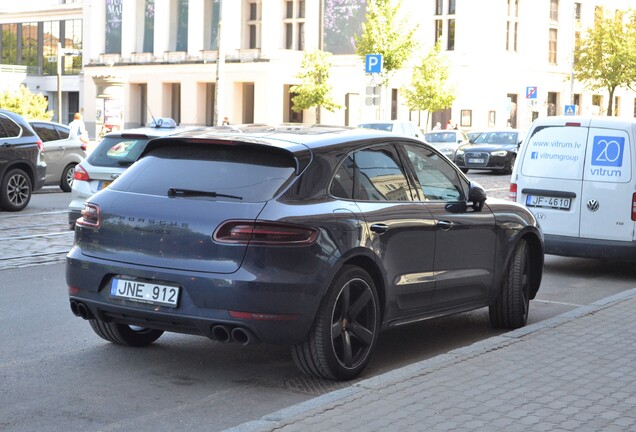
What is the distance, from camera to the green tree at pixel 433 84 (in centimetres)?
6475

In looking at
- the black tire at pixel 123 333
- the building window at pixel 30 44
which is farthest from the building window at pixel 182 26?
the black tire at pixel 123 333

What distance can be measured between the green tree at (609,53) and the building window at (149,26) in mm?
32472

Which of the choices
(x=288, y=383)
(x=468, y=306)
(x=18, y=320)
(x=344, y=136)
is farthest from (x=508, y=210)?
(x=18, y=320)

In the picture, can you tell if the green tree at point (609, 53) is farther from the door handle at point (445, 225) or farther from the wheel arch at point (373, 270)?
the wheel arch at point (373, 270)

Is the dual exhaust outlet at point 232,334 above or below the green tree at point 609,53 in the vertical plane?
below

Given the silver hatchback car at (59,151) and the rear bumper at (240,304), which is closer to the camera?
the rear bumper at (240,304)

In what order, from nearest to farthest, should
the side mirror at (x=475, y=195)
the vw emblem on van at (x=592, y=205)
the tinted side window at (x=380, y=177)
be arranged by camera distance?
the tinted side window at (x=380, y=177), the side mirror at (x=475, y=195), the vw emblem on van at (x=592, y=205)

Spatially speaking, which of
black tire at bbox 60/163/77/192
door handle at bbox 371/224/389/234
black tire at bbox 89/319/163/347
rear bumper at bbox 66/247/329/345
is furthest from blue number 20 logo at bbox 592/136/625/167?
black tire at bbox 60/163/77/192

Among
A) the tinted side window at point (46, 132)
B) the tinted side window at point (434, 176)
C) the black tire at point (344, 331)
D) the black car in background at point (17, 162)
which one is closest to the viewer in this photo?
the black tire at point (344, 331)

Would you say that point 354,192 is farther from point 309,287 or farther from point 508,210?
point 508,210

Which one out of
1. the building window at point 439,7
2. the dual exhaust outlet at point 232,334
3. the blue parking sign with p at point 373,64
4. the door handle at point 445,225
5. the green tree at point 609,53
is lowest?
the dual exhaust outlet at point 232,334

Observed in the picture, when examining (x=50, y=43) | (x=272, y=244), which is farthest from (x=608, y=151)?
(x=50, y=43)

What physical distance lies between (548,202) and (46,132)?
14.4m

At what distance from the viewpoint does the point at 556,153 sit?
40.5 feet
